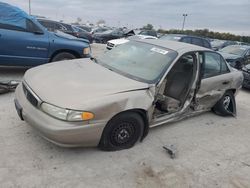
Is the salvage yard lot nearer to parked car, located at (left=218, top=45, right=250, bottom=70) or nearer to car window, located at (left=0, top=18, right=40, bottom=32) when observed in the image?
car window, located at (left=0, top=18, right=40, bottom=32)

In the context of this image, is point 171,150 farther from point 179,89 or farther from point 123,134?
point 179,89

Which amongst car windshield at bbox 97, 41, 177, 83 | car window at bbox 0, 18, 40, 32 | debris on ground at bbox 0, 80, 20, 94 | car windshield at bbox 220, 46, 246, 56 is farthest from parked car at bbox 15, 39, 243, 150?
car windshield at bbox 220, 46, 246, 56

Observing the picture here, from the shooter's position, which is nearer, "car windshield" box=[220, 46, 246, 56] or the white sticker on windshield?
the white sticker on windshield

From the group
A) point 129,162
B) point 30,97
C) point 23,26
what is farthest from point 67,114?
point 23,26

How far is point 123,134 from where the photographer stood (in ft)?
10.7

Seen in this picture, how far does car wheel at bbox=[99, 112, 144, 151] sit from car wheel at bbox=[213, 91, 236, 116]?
2.40m

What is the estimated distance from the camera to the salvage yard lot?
2729 mm

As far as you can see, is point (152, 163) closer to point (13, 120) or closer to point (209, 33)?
point (13, 120)

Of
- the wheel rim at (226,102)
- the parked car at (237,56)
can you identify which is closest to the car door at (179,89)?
the wheel rim at (226,102)

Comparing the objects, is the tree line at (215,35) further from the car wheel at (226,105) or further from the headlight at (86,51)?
the car wheel at (226,105)

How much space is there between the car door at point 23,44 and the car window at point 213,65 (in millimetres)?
3897

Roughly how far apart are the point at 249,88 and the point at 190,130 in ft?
15.9

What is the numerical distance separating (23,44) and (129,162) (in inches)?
165

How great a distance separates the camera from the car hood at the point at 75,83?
9.37 ft
